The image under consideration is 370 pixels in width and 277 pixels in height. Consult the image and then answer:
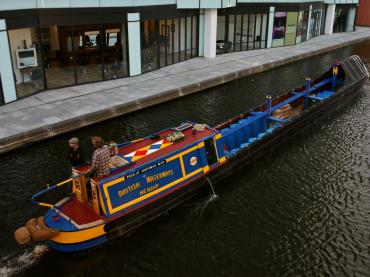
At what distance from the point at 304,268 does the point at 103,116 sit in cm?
1002

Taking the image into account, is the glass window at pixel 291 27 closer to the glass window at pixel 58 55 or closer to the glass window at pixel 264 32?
the glass window at pixel 264 32

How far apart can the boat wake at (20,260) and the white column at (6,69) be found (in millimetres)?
9386

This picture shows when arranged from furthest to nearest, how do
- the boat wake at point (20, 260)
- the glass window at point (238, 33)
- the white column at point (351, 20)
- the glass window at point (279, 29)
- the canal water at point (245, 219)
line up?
1. the white column at point (351, 20)
2. the glass window at point (279, 29)
3. the glass window at point (238, 33)
4. the canal water at point (245, 219)
5. the boat wake at point (20, 260)

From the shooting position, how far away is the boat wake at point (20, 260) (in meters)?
8.45

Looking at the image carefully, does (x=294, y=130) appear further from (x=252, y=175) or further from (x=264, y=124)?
(x=252, y=175)

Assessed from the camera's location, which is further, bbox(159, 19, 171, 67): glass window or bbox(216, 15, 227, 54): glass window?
bbox(216, 15, 227, 54): glass window

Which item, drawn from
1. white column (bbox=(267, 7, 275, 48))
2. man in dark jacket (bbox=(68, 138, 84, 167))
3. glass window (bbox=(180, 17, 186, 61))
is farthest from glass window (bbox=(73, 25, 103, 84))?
white column (bbox=(267, 7, 275, 48))

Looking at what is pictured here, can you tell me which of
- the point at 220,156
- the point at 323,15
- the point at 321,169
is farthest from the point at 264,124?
the point at 323,15

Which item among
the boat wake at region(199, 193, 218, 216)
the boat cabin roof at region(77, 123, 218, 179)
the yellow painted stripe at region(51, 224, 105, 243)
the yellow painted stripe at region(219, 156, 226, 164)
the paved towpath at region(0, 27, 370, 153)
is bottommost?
the boat wake at region(199, 193, 218, 216)

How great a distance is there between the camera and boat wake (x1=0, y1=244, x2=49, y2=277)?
8445 millimetres

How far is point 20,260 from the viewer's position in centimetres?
875

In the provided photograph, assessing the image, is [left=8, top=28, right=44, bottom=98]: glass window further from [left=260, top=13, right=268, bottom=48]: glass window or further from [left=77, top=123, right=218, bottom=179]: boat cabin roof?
[left=260, top=13, right=268, bottom=48]: glass window

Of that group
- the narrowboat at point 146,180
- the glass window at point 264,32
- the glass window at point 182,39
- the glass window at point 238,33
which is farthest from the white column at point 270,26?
the narrowboat at point 146,180

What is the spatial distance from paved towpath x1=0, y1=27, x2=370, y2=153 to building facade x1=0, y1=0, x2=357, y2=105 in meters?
0.69
